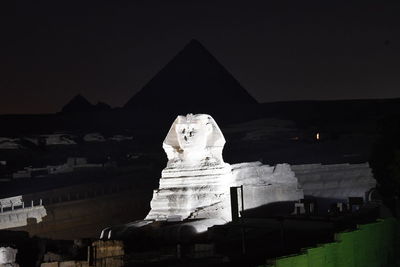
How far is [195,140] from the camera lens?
17312mm

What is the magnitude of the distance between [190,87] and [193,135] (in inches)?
3219

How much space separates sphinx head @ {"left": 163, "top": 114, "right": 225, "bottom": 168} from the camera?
1731 centimetres

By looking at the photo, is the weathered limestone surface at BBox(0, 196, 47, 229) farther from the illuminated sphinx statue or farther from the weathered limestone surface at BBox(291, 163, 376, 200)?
the weathered limestone surface at BBox(291, 163, 376, 200)

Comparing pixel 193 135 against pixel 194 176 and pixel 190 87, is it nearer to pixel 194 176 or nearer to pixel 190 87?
pixel 194 176

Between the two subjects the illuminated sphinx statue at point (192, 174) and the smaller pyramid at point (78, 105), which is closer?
the illuminated sphinx statue at point (192, 174)

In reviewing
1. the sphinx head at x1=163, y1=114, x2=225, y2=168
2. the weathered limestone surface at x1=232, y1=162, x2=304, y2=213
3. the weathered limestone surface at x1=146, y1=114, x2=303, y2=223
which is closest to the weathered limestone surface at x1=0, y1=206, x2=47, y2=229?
the weathered limestone surface at x1=146, y1=114, x2=303, y2=223

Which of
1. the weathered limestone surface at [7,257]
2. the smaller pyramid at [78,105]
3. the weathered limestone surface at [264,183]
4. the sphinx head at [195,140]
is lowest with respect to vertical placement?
the weathered limestone surface at [7,257]

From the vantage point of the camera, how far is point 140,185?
1205 inches

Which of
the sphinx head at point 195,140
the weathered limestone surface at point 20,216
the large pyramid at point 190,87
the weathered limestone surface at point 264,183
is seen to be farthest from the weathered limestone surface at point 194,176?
the large pyramid at point 190,87

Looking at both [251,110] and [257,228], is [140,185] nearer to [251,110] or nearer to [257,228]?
[257,228]

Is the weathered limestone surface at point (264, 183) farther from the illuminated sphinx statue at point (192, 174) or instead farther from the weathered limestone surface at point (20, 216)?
the weathered limestone surface at point (20, 216)

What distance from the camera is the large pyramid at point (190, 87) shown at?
95.5 metres

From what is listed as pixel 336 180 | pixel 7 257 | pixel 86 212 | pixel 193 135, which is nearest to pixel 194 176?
pixel 193 135

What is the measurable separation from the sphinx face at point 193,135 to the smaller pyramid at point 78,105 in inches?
3108
